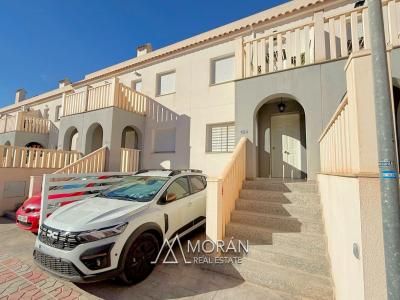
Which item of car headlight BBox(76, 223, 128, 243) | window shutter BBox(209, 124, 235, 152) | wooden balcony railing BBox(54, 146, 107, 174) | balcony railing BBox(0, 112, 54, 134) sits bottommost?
car headlight BBox(76, 223, 128, 243)

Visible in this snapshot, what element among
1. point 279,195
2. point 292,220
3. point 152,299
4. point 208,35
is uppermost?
point 208,35

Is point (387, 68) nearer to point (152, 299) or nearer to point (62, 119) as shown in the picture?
point (152, 299)

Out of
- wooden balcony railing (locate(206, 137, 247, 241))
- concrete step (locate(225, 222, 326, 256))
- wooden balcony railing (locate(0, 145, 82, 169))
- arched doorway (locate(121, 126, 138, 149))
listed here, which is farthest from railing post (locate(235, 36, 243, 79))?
wooden balcony railing (locate(0, 145, 82, 169))

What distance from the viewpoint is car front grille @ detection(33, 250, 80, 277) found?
3.04m

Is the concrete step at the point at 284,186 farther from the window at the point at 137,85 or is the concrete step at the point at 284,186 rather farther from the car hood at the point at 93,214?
the window at the point at 137,85

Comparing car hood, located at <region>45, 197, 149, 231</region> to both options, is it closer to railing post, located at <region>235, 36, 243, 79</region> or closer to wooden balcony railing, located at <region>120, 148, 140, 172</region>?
railing post, located at <region>235, 36, 243, 79</region>

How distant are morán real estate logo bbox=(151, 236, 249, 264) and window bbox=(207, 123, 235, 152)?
480 cm

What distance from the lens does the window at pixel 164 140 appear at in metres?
10.1

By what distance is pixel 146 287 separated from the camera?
3441 millimetres

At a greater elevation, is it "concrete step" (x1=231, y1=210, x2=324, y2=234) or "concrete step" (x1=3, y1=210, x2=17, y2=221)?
"concrete step" (x1=231, y1=210, x2=324, y2=234)

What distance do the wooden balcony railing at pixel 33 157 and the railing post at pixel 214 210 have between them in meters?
8.13

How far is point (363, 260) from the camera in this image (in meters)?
1.82

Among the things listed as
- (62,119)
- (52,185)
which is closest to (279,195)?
(52,185)

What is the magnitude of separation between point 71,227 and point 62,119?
9843mm
